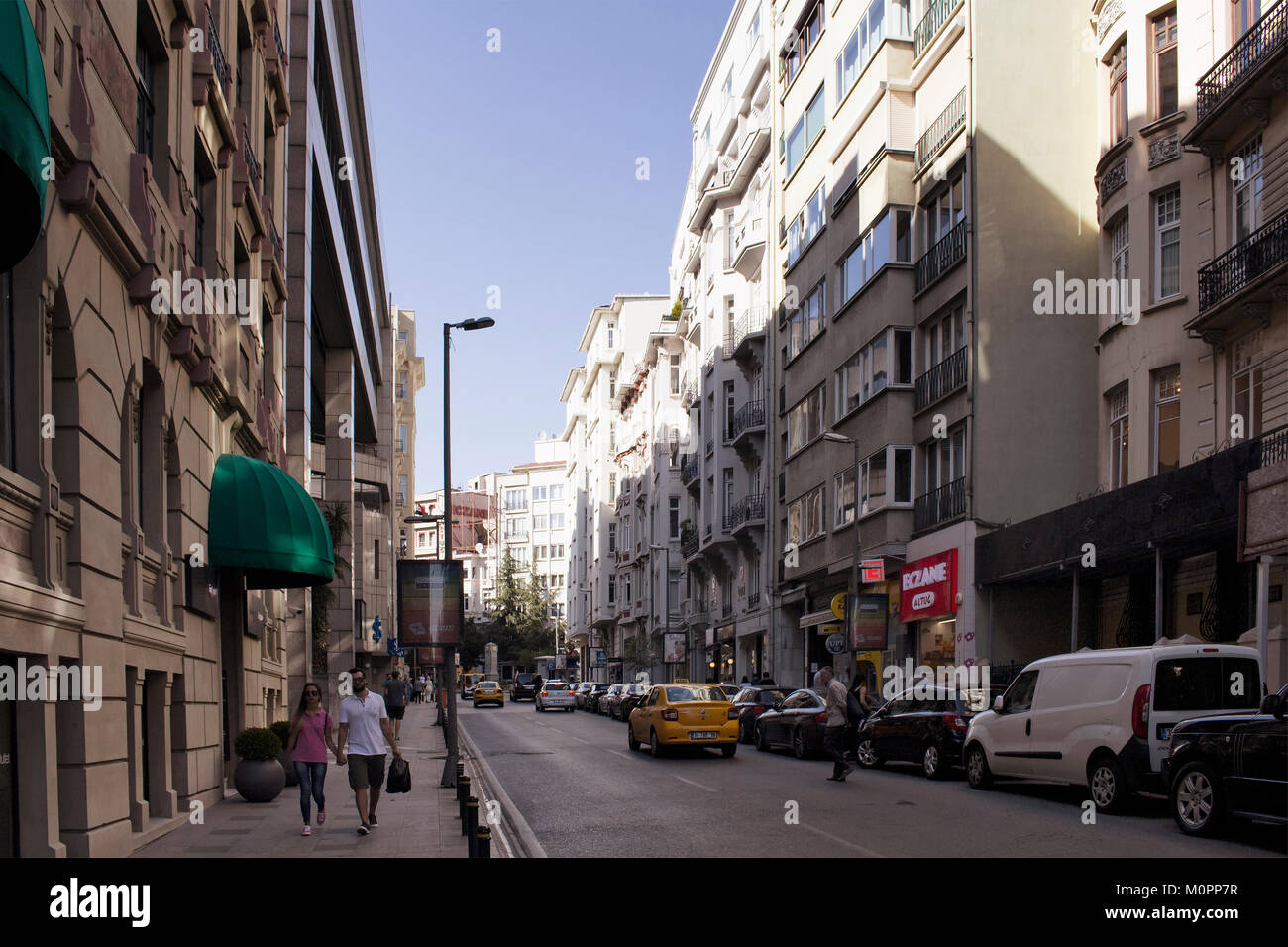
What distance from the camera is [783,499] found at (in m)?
47.6

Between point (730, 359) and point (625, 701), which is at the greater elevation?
point (730, 359)

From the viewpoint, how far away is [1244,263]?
22328 millimetres

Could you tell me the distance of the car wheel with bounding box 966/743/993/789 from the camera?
1950 centimetres

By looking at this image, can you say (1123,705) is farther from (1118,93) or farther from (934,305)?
(934,305)

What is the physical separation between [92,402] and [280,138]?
15577mm

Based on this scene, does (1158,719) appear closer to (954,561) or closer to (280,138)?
(954,561)

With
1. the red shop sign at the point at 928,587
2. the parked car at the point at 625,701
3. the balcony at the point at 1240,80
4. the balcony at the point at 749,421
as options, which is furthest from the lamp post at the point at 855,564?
the balcony at the point at 749,421

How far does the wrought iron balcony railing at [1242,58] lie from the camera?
21.2 metres

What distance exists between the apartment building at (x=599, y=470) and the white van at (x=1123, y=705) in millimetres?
71663

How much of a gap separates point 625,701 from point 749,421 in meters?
11.8

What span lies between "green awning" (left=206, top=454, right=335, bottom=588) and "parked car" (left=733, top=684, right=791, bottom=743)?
15096mm

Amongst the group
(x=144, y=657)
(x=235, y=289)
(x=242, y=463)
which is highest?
(x=235, y=289)

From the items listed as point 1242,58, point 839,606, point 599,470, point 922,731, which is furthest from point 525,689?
point 1242,58

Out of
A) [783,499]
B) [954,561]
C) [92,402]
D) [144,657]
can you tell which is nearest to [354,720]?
[144,657]
